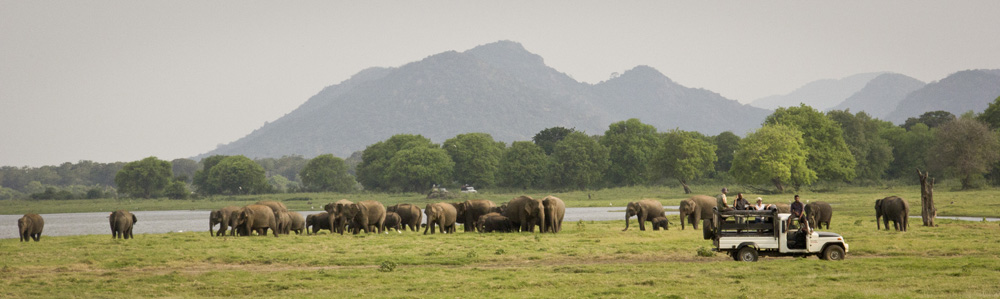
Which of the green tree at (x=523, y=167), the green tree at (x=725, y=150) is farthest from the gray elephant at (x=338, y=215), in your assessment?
the green tree at (x=725, y=150)

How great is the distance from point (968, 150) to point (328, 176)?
4093 inches

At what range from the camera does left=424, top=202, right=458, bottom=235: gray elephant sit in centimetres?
4403

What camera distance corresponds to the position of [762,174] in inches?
3674

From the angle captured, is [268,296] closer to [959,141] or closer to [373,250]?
[373,250]

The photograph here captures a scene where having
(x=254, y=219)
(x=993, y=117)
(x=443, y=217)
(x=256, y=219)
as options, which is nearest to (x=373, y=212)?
(x=443, y=217)

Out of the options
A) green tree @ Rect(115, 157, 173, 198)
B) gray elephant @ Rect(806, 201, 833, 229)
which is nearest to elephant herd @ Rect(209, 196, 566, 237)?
gray elephant @ Rect(806, 201, 833, 229)

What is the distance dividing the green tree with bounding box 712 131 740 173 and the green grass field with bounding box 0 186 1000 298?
96.3 meters

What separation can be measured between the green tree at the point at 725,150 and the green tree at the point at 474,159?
37979mm

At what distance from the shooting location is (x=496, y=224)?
43594 millimetres

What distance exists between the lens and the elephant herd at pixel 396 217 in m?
42.2

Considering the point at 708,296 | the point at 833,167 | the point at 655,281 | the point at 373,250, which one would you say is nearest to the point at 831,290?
the point at 708,296

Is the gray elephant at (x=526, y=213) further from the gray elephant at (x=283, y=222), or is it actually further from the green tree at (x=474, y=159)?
the green tree at (x=474, y=159)

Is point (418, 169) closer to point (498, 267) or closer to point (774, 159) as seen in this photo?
point (774, 159)

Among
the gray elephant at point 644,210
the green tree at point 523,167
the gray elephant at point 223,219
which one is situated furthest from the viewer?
the green tree at point 523,167
